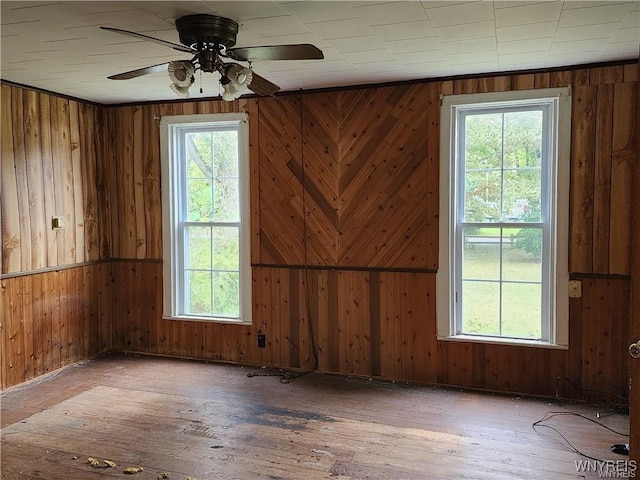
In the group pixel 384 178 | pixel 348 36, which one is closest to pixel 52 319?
pixel 384 178

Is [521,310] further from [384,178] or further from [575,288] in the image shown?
[384,178]

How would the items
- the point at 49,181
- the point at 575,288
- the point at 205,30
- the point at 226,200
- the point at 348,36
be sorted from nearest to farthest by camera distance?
the point at 205,30 < the point at 348,36 < the point at 575,288 < the point at 49,181 < the point at 226,200

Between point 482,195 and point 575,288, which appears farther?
point 482,195

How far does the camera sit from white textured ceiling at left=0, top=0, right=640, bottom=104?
2.61m

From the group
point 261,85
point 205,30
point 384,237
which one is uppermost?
point 205,30

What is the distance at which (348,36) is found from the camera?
3031 millimetres

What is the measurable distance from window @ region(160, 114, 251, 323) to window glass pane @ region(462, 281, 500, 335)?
1959 mm

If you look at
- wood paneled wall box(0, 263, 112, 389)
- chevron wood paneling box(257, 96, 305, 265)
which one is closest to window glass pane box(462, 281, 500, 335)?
chevron wood paneling box(257, 96, 305, 265)

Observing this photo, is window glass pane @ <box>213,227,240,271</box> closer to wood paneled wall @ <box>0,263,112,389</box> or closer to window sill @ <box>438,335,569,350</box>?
wood paneled wall @ <box>0,263,112,389</box>

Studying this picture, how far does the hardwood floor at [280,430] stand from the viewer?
2.86 meters

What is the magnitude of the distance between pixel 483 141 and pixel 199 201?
2.67 meters

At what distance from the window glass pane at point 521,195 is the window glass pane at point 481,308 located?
57cm

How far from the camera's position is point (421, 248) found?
4.19 m

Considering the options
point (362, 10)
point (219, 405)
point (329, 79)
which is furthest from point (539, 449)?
point (329, 79)
